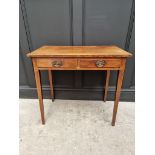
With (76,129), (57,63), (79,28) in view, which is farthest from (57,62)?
(76,129)

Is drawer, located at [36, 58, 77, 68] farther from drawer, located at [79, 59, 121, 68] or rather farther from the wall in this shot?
the wall

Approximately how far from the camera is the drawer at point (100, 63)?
1.23 meters

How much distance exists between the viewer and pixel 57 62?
1.25 metres

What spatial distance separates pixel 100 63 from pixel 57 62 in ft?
1.20

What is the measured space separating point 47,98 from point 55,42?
0.75m

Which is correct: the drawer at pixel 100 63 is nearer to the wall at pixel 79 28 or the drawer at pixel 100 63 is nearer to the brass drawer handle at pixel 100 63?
the brass drawer handle at pixel 100 63

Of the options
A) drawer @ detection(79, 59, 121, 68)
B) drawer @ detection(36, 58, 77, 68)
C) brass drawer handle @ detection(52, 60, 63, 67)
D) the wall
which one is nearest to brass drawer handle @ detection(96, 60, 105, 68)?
drawer @ detection(79, 59, 121, 68)

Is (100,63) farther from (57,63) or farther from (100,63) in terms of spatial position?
(57,63)

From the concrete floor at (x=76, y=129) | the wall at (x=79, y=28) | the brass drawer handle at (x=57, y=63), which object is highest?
the wall at (x=79, y=28)

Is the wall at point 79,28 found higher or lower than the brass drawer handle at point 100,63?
higher

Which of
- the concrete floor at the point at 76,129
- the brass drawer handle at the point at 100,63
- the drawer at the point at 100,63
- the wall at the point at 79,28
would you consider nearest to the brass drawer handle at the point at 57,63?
the drawer at the point at 100,63

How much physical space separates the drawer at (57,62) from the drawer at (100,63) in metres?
0.08

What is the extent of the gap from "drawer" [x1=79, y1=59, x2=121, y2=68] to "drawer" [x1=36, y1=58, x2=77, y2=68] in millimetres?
77
